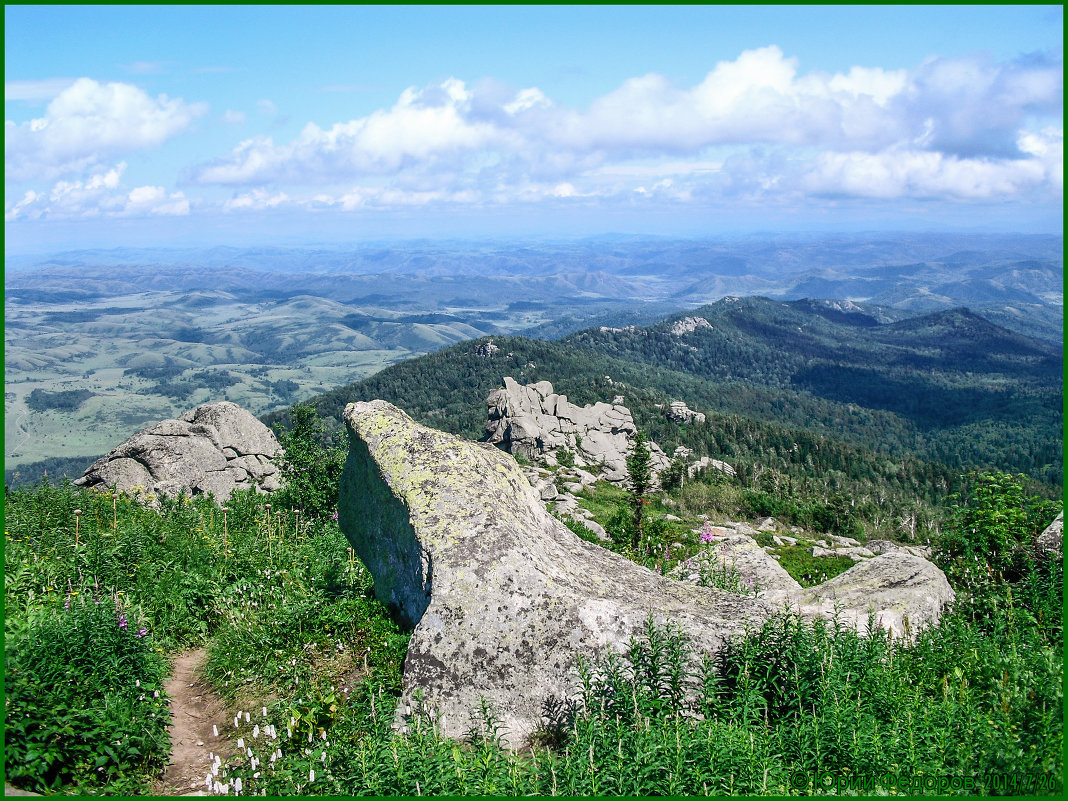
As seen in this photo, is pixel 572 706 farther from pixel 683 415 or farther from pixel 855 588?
pixel 683 415

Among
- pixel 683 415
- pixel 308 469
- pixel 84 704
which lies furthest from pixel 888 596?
pixel 683 415

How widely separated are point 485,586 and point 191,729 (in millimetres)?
4265

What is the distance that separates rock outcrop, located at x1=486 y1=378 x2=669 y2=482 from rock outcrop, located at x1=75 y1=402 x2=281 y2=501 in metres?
39.5

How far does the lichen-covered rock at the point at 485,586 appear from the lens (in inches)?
314

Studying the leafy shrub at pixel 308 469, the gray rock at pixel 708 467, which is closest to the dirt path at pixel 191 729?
the leafy shrub at pixel 308 469

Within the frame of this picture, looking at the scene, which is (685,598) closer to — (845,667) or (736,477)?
(845,667)

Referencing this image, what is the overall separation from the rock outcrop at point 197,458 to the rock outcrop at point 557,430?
39.5 metres

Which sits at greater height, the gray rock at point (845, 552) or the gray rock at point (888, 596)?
the gray rock at point (888, 596)

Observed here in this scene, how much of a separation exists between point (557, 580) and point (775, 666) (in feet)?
9.36

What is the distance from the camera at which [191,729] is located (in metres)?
8.34

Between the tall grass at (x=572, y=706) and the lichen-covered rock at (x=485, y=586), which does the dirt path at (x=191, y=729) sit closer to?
the tall grass at (x=572, y=706)

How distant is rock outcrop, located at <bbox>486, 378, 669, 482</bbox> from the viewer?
8244 cm

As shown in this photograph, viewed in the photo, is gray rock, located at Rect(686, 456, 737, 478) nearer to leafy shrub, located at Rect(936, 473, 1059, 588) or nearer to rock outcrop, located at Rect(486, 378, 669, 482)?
rock outcrop, located at Rect(486, 378, 669, 482)

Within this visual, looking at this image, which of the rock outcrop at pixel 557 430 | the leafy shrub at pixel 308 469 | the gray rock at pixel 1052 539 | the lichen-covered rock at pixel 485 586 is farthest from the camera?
the rock outcrop at pixel 557 430
